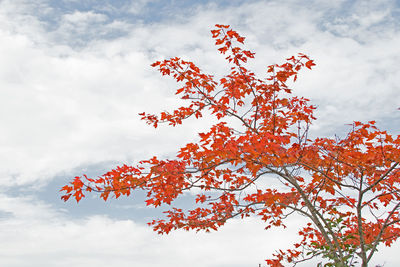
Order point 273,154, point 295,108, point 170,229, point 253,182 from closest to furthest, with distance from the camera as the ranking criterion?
point 273,154
point 253,182
point 170,229
point 295,108

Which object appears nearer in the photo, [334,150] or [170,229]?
[334,150]

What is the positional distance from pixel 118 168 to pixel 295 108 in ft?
16.0

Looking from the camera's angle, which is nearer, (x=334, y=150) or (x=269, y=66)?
(x=334, y=150)

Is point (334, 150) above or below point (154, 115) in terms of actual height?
below

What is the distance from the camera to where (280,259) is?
929 cm

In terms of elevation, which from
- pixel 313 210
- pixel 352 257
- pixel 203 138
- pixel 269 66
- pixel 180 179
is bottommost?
pixel 352 257

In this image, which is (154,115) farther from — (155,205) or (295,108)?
(295,108)

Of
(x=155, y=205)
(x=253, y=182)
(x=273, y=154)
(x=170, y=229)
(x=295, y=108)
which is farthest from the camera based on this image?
(x=295, y=108)

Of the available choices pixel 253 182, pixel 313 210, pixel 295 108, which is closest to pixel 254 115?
pixel 295 108

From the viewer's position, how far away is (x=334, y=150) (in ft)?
21.9

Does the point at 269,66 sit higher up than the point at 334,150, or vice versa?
the point at 269,66

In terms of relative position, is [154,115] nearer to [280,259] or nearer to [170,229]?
[170,229]

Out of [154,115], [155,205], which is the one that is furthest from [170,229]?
[154,115]

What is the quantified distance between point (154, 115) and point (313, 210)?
180 inches
